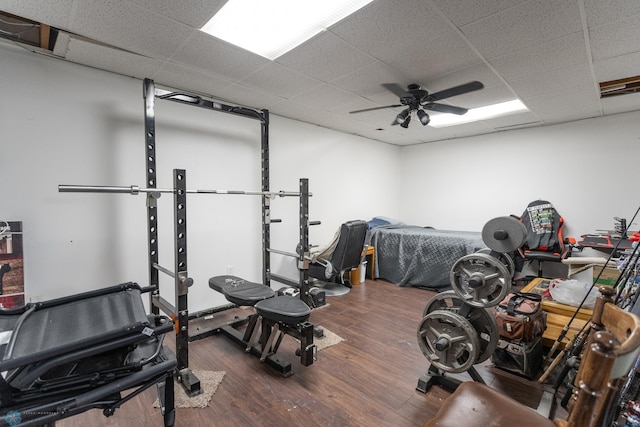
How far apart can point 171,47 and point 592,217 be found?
5.34 metres

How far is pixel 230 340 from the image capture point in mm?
2662

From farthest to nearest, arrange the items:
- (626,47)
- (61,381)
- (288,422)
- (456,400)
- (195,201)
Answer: (195,201), (626,47), (288,422), (456,400), (61,381)

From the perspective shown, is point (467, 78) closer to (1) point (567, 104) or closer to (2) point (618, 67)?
(2) point (618, 67)

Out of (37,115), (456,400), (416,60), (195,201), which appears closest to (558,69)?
(416,60)

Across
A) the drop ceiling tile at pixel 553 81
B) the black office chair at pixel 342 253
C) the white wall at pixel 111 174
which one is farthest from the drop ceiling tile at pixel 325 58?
the black office chair at pixel 342 253

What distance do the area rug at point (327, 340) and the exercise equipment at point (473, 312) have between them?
84 cm

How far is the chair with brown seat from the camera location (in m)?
0.70

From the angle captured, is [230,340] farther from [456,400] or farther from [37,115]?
[37,115]

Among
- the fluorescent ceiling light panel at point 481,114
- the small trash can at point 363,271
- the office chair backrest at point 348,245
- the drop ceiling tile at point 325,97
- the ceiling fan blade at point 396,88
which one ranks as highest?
the fluorescent ceiling light panel at point 481,114

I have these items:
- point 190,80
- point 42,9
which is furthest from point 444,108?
point 42,9

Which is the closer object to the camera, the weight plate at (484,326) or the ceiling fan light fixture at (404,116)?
the weight plate at (484,326)

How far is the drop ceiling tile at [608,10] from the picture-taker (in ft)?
5.25

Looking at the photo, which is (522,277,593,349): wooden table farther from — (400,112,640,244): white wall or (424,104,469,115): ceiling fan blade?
(400,112,640,244): white wall

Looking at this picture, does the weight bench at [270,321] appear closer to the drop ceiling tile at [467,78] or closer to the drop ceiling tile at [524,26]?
the drop ceiling tile at [524,26]
